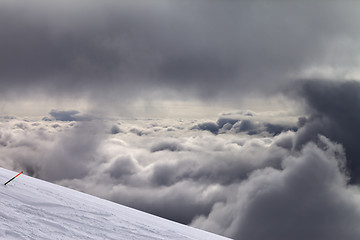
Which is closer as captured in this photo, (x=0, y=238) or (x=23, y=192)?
(x=0, y=238)

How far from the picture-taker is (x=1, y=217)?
8.87 meters

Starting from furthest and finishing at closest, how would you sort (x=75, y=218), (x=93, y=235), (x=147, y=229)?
(x=147, y=229) < (x=75, y=218) < (x=93, y=235)

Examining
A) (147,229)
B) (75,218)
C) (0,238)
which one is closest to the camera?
(0,238)

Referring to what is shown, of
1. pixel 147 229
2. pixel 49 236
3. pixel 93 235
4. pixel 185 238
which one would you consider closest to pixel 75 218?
pixel 93 235

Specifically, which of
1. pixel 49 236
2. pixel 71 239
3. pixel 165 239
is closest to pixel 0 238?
pixel 49 236

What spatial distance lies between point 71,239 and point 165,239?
4.44 m

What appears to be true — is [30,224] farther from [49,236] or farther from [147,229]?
[147,229]

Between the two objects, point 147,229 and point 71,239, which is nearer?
point 71,239

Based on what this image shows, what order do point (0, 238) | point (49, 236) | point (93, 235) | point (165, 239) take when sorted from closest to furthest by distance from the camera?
point (0, 238), point (49, 236), point (93, 235), point (165, 239)

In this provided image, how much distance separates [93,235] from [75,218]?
5.79ft

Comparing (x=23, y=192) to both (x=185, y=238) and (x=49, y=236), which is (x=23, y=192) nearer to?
(x=49, y=236)

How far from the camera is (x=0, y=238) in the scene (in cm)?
745

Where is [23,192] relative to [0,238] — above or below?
above

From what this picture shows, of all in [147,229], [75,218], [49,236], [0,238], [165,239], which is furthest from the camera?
[147,229]
